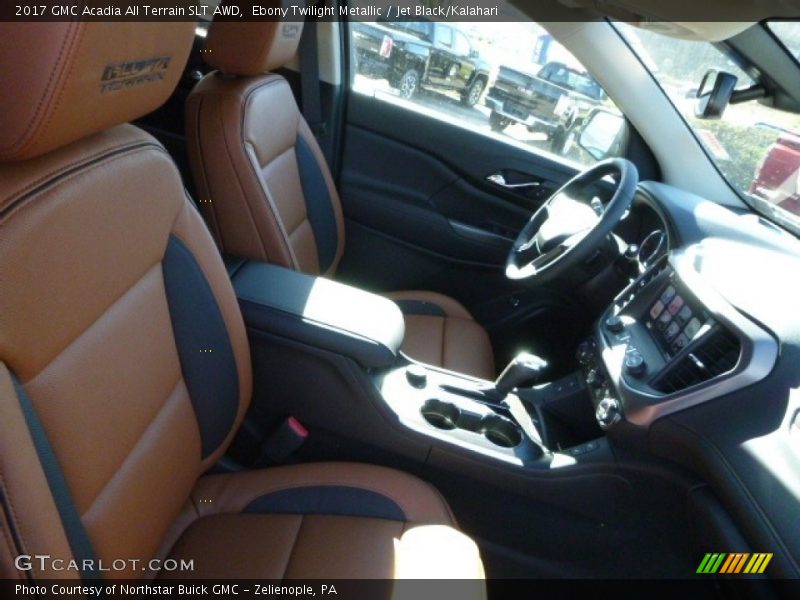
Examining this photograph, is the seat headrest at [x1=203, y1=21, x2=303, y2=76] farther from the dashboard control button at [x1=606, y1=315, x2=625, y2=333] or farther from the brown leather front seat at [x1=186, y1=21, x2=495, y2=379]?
the dashboard control button at [x1=606, y1=315, x2=625, y2=333]

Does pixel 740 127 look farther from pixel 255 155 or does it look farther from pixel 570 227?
pixel 255 155

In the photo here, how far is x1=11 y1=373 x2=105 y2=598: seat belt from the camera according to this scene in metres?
0.69

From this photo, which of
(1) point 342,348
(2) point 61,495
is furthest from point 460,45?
(2) point 61,495

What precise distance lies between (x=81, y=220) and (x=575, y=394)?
3.66 feet

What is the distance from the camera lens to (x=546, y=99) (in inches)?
86.0

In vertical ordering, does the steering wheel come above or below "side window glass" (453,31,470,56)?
below

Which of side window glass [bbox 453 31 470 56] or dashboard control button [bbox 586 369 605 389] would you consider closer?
dashboard control button [bbox 586 369 605 389]

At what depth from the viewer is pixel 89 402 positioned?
0.79m

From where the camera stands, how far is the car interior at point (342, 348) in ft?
2.36

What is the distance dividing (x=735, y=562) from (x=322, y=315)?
0.83 meters

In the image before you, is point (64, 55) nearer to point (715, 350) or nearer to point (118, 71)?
point (118, 71)

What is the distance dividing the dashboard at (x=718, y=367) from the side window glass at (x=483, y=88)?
2.42 feet

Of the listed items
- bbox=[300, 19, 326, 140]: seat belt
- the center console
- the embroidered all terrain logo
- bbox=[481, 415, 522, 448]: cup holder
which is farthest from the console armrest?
bbox=[300, 19, 326, 140]: seat belt

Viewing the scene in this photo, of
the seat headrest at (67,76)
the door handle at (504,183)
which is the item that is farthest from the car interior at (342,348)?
the door handle at (504,183)
